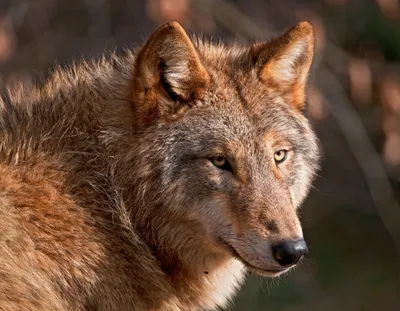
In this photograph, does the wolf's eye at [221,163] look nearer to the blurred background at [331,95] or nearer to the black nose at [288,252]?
the black nose at [288,252]

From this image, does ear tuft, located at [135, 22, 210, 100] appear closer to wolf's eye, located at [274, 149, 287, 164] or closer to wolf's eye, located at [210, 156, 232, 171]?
wolf's eye, located at [210, 156, 232, 171]

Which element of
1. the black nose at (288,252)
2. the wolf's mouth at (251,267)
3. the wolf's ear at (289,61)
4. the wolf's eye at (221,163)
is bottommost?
the wolf's mouth at (251,267)

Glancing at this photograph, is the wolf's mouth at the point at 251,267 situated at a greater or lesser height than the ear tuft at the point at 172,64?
lesser

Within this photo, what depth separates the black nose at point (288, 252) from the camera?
4.39 metres

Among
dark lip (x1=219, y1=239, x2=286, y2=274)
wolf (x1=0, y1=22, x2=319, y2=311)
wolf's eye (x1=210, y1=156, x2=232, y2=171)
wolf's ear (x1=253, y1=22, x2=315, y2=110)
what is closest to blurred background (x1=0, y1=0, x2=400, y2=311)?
wolf's ear (x1=253, y1=22, x2=315, y2=110)

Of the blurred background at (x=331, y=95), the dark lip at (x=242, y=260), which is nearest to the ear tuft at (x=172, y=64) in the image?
the dark lip at (x=242, y=260)

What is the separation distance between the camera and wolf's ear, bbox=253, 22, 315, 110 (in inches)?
196

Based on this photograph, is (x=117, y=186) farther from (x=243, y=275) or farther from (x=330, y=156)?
(x=330, y=156)

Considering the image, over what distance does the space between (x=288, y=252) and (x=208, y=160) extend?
2.08 ft

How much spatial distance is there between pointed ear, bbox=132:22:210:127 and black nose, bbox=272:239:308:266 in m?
0.91

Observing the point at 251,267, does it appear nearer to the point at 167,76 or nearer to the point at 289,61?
the point at 167,76

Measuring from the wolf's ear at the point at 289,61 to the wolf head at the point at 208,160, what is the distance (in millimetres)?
148

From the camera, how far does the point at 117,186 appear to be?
4742 mm

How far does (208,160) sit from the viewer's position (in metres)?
4.65
